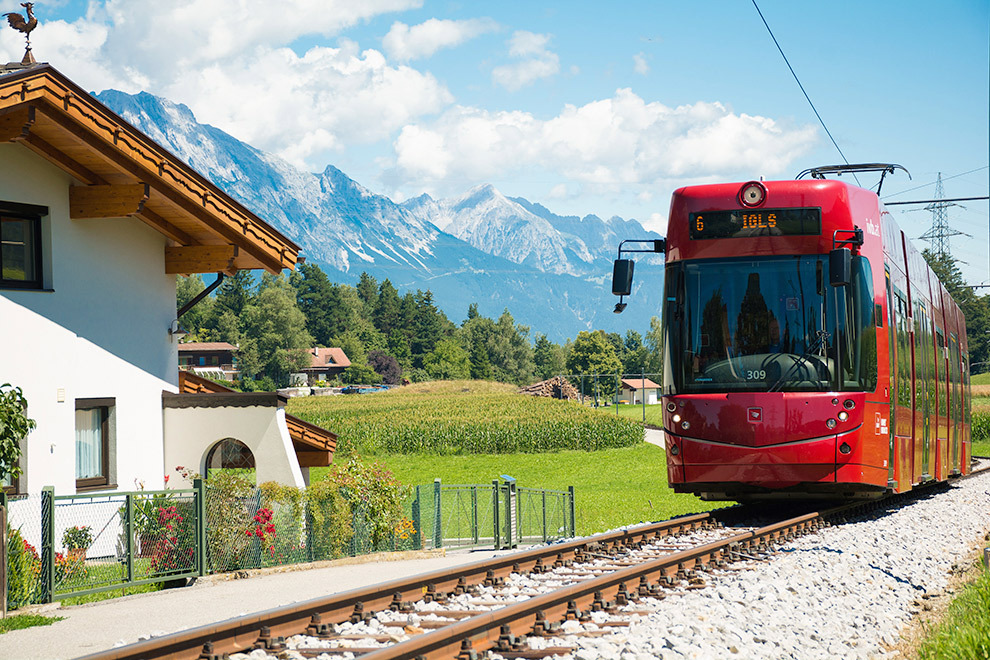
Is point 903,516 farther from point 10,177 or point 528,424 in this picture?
point 528,424

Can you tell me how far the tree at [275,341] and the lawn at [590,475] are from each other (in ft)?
312

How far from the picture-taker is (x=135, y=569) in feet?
39.3

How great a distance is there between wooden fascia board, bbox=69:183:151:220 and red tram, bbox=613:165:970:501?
7.07 metres

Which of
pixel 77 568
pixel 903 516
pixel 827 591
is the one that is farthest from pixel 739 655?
pixel 903 516

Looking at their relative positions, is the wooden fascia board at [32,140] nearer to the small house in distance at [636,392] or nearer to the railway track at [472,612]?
the railway track at [472,612]

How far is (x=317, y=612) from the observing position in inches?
→ 287

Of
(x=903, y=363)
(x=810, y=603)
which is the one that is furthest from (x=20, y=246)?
(x=903, y=363)

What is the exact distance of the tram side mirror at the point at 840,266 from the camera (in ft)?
41.8

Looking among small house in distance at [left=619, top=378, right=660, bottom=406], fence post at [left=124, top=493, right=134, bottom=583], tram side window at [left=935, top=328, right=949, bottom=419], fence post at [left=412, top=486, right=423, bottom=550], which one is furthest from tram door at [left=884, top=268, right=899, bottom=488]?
small house in distance at [left=619, top=378, right=660, bottom=406]

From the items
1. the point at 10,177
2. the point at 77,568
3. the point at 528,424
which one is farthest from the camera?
the point at 528,424

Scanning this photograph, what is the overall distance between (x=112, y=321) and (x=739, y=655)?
477 inches

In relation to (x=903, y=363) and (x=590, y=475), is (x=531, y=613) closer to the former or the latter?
(x=903, y=363)

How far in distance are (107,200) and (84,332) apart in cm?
196

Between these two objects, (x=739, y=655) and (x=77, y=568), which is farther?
(x=77, y=568)
